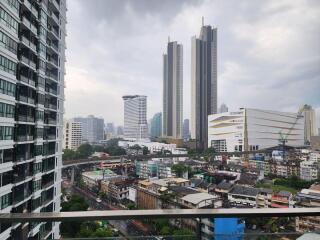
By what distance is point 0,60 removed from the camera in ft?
17.1

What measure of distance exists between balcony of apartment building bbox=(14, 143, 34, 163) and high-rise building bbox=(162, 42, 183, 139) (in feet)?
159

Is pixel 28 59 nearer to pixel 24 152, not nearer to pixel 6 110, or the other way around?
pixel 6 110

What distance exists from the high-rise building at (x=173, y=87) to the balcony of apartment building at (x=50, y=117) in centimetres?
4692

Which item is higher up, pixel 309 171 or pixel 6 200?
pixel 6 200

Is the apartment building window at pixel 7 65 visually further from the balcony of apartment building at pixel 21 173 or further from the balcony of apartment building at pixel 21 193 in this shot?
the balcony of apartment building at pixel 21 193

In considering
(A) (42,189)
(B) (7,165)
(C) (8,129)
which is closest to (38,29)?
(C) (8,129)

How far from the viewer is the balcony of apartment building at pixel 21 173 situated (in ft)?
19.6

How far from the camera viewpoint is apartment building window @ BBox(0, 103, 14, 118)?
211 inches

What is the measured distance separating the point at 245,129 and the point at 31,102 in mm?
37399

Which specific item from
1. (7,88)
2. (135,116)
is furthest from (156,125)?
(7,88)

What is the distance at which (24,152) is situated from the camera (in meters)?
6.50

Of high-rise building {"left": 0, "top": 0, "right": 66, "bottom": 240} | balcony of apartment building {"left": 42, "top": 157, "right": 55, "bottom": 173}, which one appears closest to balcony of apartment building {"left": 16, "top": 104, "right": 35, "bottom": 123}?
high-rise building {"left": 0, "top": 0, "right": 66, "bottom": 240}

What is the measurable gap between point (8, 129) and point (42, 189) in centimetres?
254

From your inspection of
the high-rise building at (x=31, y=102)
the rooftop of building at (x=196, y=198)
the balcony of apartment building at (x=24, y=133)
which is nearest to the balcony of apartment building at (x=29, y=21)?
the high-rise building at (x=31, y=102)
